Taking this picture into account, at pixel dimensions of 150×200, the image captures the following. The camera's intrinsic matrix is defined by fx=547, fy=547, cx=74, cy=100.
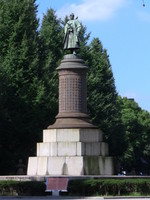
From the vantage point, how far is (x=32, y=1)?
4931 cm

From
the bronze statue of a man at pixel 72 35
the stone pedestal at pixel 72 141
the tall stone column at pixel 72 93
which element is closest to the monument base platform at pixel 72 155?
the stone pedestal at pixel 72 141

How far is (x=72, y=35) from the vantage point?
113 ft

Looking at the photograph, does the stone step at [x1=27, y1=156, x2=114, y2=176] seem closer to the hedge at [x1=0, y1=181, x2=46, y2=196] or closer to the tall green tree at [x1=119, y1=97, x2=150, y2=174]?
the hedge at [x1=0, y1=181, x2=46, y2=196]

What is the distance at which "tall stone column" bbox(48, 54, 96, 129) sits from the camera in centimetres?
3247

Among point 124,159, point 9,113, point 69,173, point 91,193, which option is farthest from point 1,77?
point 124,159

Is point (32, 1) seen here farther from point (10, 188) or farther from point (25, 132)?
point (10, 188)

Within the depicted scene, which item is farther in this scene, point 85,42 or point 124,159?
point 124,159

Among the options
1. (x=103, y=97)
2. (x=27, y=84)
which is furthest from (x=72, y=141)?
(x=103, y=97)

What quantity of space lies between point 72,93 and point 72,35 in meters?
3.98

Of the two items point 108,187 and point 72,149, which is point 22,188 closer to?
point 72,149

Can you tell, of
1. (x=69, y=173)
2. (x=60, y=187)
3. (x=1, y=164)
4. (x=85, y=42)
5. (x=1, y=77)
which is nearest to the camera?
(x=60, y=187)

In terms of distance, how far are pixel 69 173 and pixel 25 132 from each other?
14.7 metres

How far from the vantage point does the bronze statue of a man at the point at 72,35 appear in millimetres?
34312

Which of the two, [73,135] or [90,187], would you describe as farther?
[73,135]
